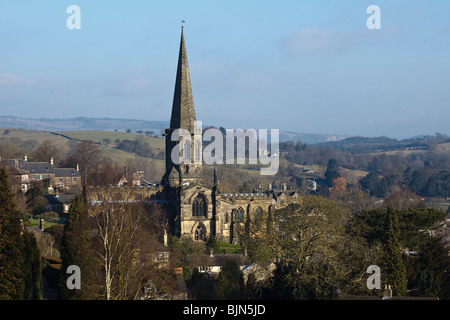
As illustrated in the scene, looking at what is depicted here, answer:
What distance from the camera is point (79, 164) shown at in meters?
102

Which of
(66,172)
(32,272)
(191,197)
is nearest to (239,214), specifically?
(191,197)

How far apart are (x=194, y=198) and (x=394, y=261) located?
26.1m

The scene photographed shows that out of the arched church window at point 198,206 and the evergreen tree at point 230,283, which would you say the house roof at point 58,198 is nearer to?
the arched church window at point 198,206

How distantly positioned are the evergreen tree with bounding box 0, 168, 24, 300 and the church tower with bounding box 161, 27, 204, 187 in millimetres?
36120

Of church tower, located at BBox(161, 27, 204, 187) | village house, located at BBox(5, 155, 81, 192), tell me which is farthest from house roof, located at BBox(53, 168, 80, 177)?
church tower, located at BBox(161, 27, 204, 187)

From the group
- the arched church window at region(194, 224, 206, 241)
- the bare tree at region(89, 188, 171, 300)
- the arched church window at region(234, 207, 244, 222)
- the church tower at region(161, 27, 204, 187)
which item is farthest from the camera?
the church tower at region(161, 27, 204, 187)

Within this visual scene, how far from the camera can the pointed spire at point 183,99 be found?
230ft

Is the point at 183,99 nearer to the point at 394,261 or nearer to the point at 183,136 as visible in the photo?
the point at 183,136

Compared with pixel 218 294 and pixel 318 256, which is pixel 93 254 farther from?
pixel 318 256

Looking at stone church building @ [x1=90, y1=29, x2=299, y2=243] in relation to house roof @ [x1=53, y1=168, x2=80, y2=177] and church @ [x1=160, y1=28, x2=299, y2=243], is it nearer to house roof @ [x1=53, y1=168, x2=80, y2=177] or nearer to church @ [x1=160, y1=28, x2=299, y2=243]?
church @ [x1=160, y1=28, x2=299, y2=243]

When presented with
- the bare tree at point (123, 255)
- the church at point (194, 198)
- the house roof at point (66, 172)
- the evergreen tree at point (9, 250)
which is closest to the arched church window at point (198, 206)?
the church at point (194, 198)

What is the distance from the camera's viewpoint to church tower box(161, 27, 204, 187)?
226 feet

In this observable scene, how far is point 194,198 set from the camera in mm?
64875

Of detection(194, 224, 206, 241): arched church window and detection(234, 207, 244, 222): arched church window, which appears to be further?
detection(234, 207, 244, 222): arched church window
